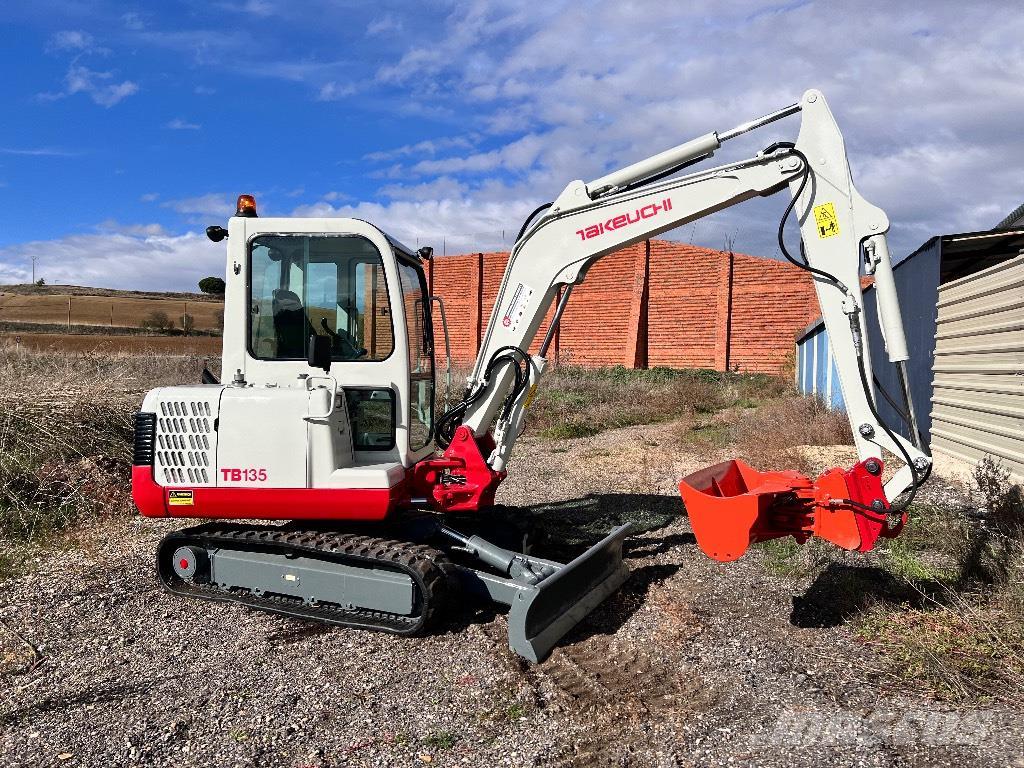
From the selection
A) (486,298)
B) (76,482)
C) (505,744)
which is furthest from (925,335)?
(486,298)

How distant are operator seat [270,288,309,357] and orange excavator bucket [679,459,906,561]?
282 cm

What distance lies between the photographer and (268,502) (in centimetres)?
525

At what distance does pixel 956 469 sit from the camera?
8562mm

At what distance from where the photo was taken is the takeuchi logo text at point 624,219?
5281 millimetres

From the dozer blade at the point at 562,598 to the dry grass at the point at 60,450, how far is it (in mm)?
5074

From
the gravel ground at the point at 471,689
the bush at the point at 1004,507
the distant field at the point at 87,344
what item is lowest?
the gravel ground at the point at 471,689

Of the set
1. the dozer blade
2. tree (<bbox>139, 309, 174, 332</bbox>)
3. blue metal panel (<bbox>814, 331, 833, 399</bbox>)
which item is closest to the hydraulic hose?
the dozer blade

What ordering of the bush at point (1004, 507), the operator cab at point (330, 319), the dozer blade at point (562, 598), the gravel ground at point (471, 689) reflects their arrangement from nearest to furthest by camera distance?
the gravel ground at point (471, 689) < the dozer blade at point (562, 598) < the operator cab at point (330, 319) < the bush at point (1004, 507)

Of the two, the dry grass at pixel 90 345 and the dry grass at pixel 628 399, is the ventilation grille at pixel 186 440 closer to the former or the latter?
the dry grass at pixel 628 399

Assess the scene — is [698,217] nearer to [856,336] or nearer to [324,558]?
[856,336]

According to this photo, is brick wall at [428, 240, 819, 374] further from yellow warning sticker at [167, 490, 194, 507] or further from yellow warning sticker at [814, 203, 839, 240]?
yellow warning sticker at [814, 203, 839, 240]

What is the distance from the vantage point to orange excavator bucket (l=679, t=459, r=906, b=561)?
441 cm

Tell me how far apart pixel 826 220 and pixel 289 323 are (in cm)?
364

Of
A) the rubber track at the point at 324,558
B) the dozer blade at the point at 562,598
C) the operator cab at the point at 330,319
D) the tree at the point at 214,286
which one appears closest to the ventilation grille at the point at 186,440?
the operator cab at the point at 330,319
